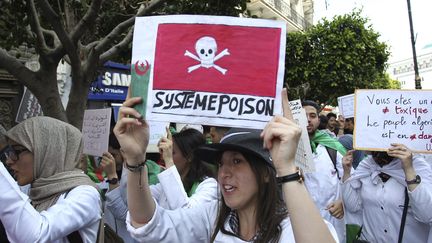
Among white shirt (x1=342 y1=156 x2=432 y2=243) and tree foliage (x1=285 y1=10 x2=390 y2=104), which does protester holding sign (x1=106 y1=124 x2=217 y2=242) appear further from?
tree foliage (x1=285 y1=10 x2=390 y2=104)

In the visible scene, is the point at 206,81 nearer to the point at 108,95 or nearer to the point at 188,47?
the point at 188,47

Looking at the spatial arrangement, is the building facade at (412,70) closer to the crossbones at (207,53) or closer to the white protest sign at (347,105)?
the white protest sign at (347,105)

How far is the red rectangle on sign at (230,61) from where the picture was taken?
1810 millimetres

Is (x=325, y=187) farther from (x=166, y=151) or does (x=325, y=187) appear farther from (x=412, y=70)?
(x=412, y=70)

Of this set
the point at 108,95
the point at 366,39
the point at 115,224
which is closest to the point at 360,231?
the point at 115,224

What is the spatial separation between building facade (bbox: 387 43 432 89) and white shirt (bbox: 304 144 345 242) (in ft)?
273

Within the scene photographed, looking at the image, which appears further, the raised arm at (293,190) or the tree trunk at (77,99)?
the tree trunk at (77,99)

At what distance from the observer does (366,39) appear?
20562 mm

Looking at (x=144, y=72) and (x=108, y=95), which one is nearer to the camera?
(x=144, y=72)

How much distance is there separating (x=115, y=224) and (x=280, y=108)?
2572 mm

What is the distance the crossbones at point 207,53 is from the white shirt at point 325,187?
8.78 feet

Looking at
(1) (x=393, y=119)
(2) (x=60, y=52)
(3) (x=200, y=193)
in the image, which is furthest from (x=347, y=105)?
(3) (x=200, y=193)

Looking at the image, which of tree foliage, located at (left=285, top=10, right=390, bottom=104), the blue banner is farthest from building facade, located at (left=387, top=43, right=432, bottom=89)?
the blue banner

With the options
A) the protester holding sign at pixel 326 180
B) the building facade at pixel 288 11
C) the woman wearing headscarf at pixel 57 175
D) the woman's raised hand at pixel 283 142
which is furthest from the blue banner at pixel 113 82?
the woman's raised hand at pixel 283 142
